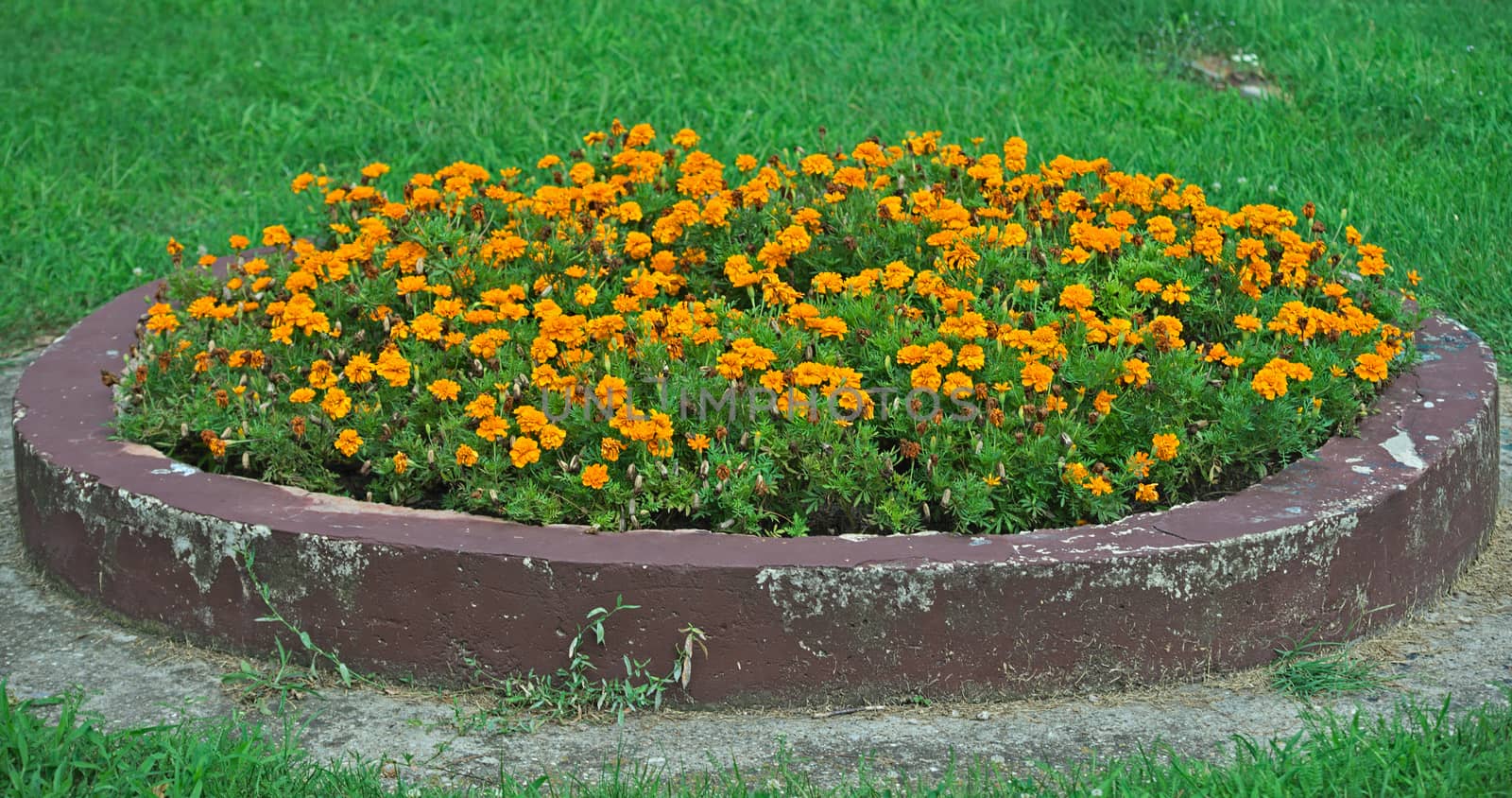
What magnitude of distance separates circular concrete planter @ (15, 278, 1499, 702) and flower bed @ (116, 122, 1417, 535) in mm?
166

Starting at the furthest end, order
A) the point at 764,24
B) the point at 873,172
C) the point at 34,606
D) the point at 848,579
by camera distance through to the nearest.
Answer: the point at 764,24
the point at 873,172
the point at 34,606
the point at 848,579

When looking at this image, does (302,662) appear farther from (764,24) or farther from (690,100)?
(764,24)

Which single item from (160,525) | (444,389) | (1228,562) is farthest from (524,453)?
(1228,562)

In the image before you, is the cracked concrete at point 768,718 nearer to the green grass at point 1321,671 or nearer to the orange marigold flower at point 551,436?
the green grass at point 1321,671

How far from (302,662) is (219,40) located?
5.77 m

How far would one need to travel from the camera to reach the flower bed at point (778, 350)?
12.3 ft

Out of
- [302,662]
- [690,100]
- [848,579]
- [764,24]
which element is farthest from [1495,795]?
[764,24]

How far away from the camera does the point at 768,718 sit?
354 centimetres

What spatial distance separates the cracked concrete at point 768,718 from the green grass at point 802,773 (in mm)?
64

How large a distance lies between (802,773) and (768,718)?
228 mm

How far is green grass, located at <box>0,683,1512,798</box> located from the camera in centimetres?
310

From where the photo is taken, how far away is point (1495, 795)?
3.06 metres

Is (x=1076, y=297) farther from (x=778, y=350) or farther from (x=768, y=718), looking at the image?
(x=768, y=718)

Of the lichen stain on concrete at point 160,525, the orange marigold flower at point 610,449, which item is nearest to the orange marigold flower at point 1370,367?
the orange marigold flower at point 610,449
